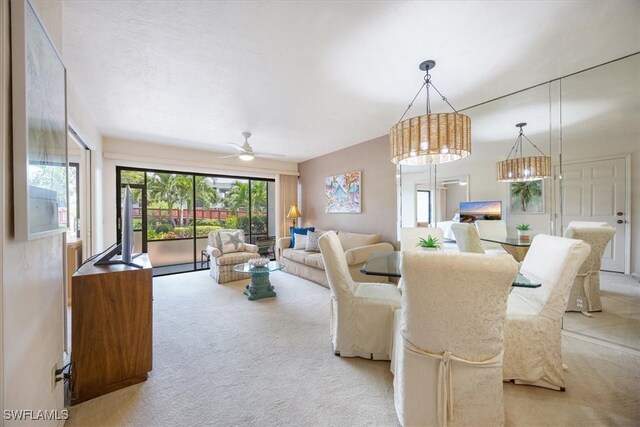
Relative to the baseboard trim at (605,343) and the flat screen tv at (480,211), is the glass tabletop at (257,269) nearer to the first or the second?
the flat screen tv at (480,211)

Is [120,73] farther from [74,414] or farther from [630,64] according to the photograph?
[630,64]

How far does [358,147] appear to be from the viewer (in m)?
4.66

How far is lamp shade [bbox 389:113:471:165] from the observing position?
1.81 m

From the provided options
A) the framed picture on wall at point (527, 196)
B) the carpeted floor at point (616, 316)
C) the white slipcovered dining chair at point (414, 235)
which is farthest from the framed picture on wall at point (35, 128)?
the carpeted floor at point (616, 316)

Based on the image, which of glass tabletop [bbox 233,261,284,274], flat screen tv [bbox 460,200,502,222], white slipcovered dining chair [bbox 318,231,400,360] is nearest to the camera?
white slipcovered dining chair [bbox 318,231,400,360]

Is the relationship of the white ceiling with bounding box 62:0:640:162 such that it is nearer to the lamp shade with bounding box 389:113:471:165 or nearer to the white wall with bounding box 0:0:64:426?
the lamp shade with bounding box 389:113:471:165

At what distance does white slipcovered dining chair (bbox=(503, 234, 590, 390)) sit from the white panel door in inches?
43.4

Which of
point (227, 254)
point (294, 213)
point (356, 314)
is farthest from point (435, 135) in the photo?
point (294, 213)

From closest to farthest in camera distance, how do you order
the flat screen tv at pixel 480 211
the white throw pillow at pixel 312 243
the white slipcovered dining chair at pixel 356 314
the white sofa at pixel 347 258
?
the white slipcovered dining chair at pixel 356 314, the flat screen tv at pixel 480 211, the white sofa at pixel 347 258, the white throw pillow at pixel 312 243

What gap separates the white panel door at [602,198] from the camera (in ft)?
7.18

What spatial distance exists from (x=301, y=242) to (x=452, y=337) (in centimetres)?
391

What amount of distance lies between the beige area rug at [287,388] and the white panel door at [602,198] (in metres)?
0.88

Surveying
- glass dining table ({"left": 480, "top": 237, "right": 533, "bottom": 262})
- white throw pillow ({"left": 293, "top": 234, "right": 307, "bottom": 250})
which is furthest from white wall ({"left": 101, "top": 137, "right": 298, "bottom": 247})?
glass dining table ({"left": 480, "top": 237, "right": 533, "bottom": 262})

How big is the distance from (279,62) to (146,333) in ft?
7.80
